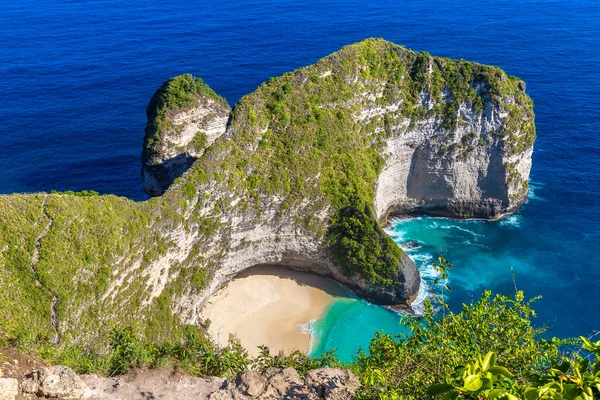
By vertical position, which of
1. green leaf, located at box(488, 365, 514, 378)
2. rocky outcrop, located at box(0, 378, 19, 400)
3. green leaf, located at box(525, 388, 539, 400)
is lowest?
rocky outcrop, located at box(0, 378, 19, 400)

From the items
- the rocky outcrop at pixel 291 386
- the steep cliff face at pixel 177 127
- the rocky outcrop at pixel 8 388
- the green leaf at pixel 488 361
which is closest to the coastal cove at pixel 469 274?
the steep cliff face at pixel 177 127

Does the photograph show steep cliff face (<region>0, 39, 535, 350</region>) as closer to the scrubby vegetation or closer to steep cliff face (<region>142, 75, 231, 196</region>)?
steep cliff face (<region>142, 75, 231, 196</region>)

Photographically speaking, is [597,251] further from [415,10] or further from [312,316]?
[415,10]

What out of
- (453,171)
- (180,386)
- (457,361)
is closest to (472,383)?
(457,361)

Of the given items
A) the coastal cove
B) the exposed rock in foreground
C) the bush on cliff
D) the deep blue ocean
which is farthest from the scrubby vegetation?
the deep blue ocean

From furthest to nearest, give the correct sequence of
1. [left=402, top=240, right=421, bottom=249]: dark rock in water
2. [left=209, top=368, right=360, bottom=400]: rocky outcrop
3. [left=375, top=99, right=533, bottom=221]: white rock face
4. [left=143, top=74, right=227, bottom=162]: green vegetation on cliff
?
[left=375, top=99, right=533, bottom=221]: white rock face → [left=402, top=240, right=421, bottom=249]: dark rock in water → [left=143, top=74, right=227, bottom=162]: green vegetation on cliff → [left=209, top=368, right=360, bottom=400]: rocky outcrop

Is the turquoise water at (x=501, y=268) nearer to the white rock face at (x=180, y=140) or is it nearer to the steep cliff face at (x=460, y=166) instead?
the steep cliff face at (x=460, y=166)
